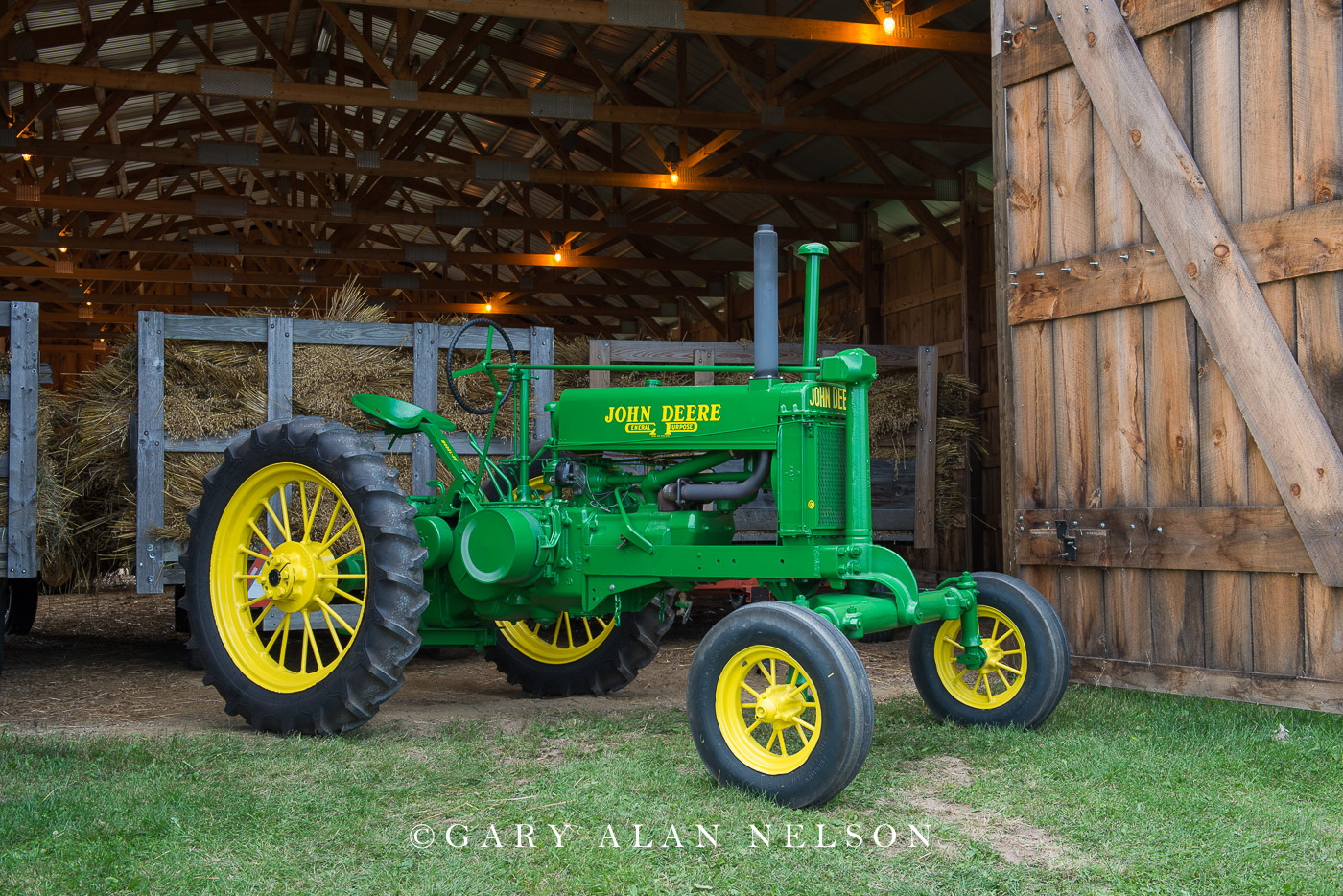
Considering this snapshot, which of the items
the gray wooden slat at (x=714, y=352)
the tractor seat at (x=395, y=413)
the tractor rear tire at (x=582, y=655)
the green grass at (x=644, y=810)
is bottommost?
the green grass at (x=644, y=810)

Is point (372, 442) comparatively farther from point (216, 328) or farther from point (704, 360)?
point (704, 360)

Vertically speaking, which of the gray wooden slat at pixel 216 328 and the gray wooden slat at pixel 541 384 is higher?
the gray wooden slat at pixel 216 328

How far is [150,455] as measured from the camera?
5.86m

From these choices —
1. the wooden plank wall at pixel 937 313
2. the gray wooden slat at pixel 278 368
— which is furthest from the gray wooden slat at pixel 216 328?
the wooden plank wall at pixel 937 313

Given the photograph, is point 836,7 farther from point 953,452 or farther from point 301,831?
point 301,831

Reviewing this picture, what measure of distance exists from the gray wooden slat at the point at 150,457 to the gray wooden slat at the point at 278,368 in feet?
1.63

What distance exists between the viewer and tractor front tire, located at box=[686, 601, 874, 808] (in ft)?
11.2

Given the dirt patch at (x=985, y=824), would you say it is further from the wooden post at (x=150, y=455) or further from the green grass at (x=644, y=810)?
the wooden post at (x=150, y=455)

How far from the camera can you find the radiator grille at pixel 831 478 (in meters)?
4.33

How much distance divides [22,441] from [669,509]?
9.69ft

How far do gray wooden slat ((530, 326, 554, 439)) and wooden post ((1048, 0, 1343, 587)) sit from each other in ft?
9.40

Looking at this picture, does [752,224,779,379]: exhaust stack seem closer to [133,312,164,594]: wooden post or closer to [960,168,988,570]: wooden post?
[133,312,164,594]: wooden post

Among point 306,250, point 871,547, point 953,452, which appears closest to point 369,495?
point 871,547

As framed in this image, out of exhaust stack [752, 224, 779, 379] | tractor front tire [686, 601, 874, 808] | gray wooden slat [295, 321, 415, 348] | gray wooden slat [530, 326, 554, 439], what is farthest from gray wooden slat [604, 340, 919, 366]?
tractor front tire [686, 601, 874, 808]
